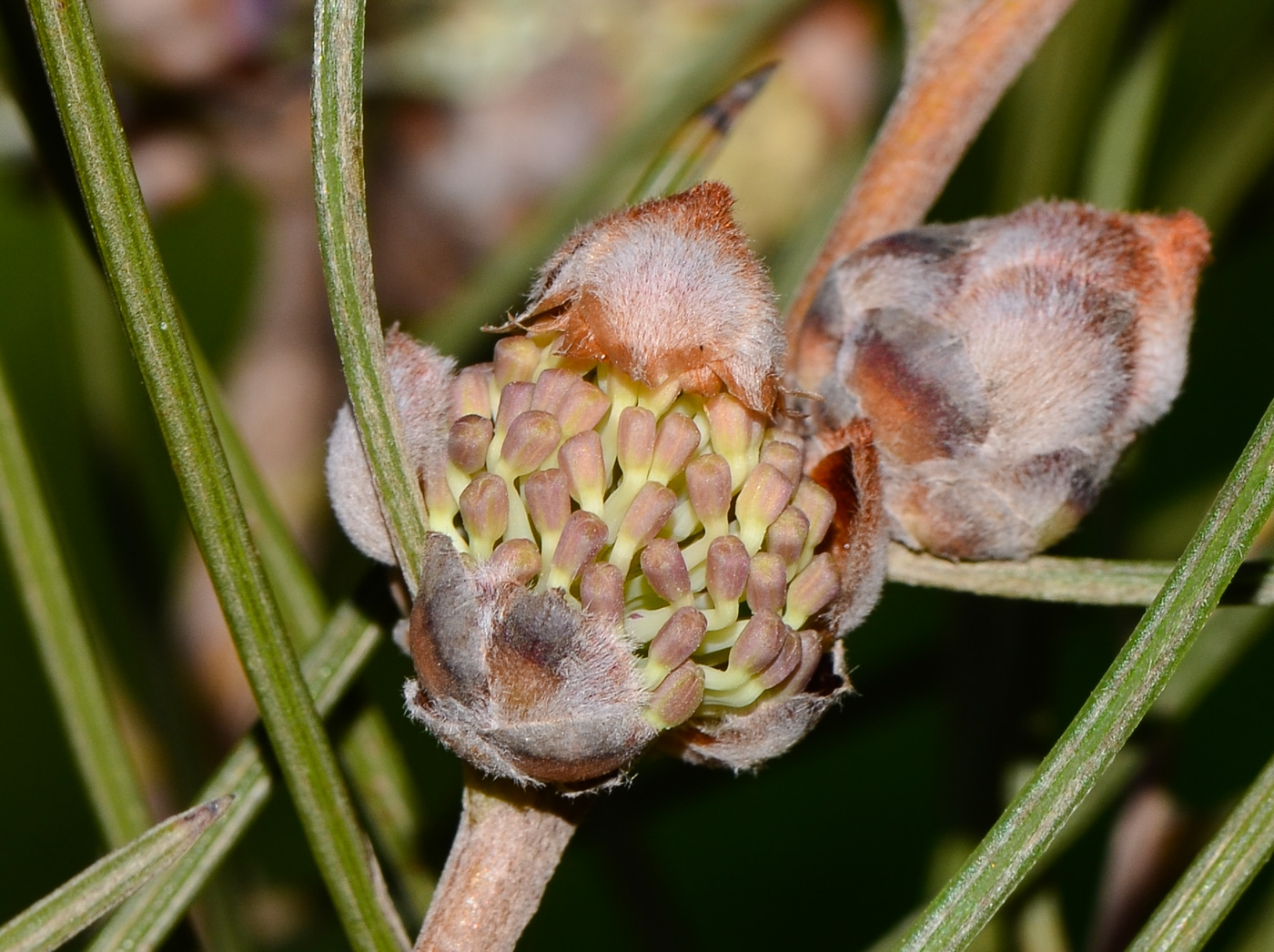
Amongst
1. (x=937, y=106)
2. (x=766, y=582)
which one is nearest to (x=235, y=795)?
(x=766, y=582)

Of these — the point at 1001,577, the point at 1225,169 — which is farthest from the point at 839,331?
the point at 1225,169

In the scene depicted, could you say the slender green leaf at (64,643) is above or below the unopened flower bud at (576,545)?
below

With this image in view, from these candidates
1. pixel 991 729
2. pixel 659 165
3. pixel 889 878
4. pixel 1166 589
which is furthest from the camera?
pixel 889 878


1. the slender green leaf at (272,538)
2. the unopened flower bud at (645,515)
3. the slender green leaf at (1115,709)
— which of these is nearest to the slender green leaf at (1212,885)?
the slender green leaf at (1115,709)

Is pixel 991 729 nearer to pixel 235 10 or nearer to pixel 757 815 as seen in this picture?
pixel 235 10

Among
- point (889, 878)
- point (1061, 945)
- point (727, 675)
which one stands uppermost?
point (727, 675)

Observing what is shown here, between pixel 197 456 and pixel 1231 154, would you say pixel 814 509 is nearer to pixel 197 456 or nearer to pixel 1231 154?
pixel 197 456

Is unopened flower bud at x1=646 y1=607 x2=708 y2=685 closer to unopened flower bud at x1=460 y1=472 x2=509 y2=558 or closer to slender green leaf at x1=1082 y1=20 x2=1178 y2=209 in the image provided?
unopened flower bud at x1=460 y1=472 x2=509 y2=558

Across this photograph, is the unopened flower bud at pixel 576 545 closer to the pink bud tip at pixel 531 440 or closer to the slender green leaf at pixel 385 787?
the pink bud tip at pixel 531 440
